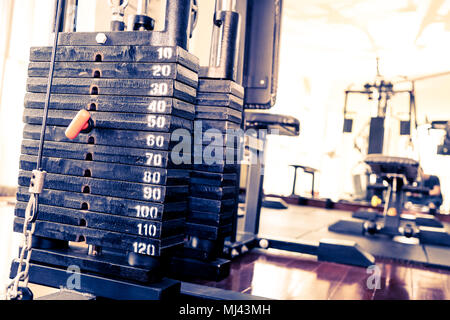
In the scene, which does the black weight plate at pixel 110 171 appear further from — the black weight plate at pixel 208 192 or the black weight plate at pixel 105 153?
the black weight plate at pixel 208 192

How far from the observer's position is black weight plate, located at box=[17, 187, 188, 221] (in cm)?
84

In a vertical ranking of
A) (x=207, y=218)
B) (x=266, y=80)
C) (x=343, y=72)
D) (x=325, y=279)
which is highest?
(x=343, y=72)

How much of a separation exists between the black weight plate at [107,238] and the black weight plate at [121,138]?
0.65ft

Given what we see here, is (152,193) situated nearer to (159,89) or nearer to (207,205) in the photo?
(159,89)

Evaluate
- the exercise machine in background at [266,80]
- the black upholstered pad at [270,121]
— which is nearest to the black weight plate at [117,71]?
the exercise machine in background at [266,80]

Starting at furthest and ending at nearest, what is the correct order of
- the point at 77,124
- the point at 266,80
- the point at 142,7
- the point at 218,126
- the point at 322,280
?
the point at 266,80 → the point at 322,280 → the point at 218,126 → the point at 142,7 → the point at 77,124

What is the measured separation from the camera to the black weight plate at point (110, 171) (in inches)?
33.2

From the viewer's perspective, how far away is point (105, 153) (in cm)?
89

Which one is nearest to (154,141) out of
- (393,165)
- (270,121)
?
(270,121)

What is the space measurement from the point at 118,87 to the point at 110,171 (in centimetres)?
19

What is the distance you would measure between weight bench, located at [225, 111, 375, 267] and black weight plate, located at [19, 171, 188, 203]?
0.86 meters
